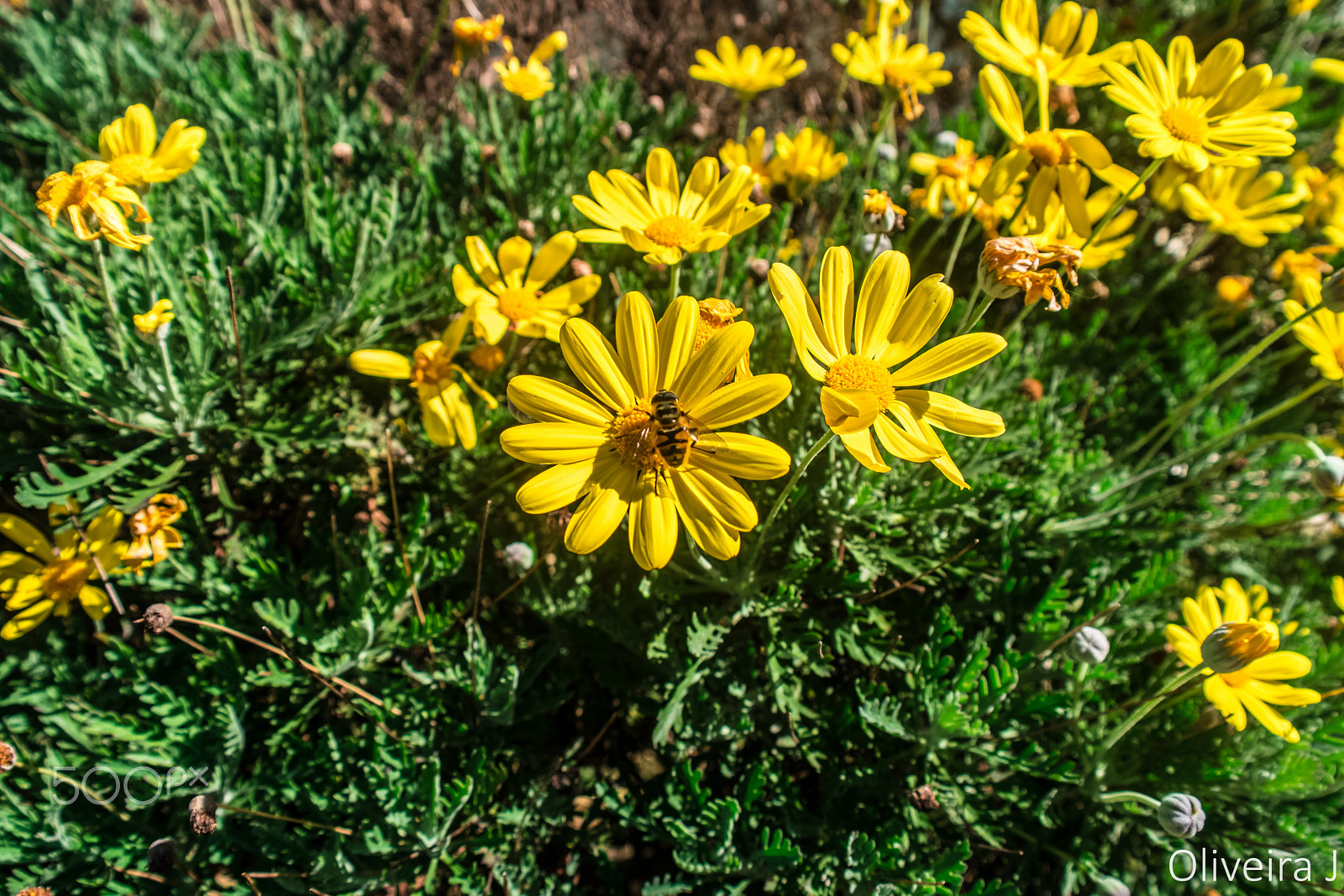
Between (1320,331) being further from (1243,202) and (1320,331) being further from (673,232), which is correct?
(673,232)

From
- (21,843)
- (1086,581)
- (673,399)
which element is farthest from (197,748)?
(1086,581)

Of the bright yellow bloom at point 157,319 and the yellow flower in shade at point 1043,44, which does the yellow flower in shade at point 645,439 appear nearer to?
the bright yellow bloom at point 157,319

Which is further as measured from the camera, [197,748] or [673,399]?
[197,748]

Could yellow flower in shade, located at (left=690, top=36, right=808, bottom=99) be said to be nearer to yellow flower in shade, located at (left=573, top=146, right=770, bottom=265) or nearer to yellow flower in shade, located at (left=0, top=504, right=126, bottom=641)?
yellow flower in shade, located at (left=573, top=146, right=770, bottom=265)

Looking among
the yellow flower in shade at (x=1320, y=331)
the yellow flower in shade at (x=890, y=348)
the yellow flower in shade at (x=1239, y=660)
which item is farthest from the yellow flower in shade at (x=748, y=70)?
the yellow flower in shade at (x=1239, y=660)

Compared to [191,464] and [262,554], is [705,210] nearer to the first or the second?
[262,554]

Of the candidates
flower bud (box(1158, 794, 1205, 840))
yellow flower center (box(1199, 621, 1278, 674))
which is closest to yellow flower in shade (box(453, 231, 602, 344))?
yellow flower center (box(1199, 621, 1278, 674))
